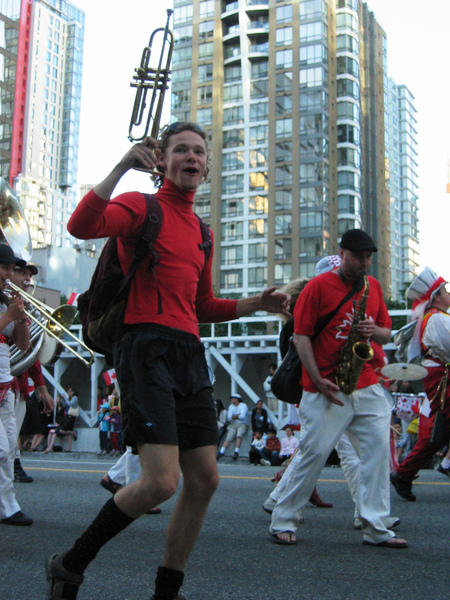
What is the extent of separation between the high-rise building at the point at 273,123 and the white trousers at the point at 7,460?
2854 inches

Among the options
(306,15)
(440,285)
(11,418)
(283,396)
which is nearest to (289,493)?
(283,396)

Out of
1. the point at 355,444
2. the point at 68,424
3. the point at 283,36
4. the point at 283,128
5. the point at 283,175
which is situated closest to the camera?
the point at 355,444

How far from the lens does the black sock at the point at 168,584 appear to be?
302cm

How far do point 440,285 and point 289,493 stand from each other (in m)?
2.79

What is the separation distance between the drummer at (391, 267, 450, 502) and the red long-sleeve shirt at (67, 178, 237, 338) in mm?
3853

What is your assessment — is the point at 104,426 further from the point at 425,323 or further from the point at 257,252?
the point at 257,252

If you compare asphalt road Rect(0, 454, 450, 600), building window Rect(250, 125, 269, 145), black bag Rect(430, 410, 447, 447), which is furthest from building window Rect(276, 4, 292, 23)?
asphalt road Rect(0, 454, 450, 600)

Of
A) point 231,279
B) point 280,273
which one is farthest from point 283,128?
point 231,279

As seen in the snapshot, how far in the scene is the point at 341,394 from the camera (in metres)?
4.99

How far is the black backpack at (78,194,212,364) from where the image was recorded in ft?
10.5

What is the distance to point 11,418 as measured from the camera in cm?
571

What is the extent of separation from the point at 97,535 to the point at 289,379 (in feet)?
9.03

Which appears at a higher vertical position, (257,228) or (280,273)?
(257,228)

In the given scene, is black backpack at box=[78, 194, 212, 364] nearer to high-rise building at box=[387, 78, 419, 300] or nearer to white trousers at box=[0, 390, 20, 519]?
white trousers at box=[0, 390, 20, 519]
